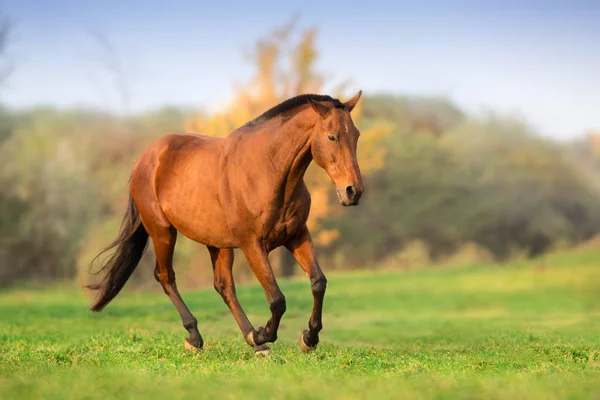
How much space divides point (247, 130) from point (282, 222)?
1195mm

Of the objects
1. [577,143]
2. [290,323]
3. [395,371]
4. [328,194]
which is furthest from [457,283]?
[395,371]

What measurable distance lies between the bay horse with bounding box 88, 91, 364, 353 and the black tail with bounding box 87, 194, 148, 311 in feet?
2.39

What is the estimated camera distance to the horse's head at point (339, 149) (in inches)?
341

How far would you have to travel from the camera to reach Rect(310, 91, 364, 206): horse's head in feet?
28.4

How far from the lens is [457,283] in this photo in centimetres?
2759

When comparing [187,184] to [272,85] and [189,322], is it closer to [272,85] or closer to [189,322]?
[189,322]

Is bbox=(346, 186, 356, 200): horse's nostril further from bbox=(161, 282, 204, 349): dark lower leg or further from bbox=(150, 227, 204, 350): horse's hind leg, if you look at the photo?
bbox=(150, 227, 204, 350): horse's hind leg

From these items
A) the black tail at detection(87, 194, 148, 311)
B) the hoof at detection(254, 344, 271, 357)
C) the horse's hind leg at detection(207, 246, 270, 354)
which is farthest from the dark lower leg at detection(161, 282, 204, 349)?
the hoof at detection(254, 344, 271, 357)

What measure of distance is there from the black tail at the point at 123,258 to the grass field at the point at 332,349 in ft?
2.09

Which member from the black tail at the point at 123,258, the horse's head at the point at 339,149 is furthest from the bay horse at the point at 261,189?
the black tail at the point at 123,258

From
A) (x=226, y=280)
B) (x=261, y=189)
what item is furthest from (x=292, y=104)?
(x=226, y=280)

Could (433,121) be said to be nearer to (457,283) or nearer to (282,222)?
(457,283)

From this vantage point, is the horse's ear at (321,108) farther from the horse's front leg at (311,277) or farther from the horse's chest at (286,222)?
the horse's front leg at (311,277)

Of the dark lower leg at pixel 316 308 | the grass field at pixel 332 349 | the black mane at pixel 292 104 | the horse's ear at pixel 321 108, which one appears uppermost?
the black mane at pixel 292 104
